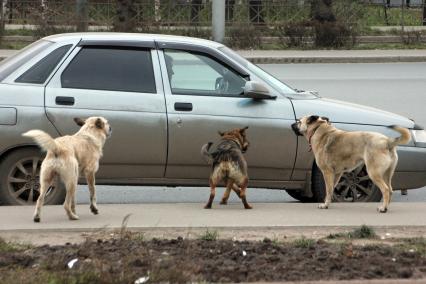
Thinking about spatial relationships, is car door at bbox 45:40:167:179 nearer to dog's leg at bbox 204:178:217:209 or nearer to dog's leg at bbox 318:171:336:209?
dog's leg at bbox 204:178:217:209

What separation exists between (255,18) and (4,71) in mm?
24301

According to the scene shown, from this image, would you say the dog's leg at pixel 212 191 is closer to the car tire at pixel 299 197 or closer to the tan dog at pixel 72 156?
the tan dog at pixel 72 156

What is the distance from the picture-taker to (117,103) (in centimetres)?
841

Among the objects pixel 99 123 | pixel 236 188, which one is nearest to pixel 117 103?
pixel 99 123

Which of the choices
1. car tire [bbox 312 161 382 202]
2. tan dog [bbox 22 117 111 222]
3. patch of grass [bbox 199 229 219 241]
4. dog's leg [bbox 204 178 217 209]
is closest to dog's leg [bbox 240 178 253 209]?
dog's leg [bbox 204 178 217 209]

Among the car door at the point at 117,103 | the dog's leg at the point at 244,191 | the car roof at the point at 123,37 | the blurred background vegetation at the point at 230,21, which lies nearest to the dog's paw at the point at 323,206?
the dog's leg at the point at 244,191

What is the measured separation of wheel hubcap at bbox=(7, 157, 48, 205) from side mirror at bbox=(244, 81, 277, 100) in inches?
81.0

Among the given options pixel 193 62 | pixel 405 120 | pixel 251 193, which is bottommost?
pixel 251 193

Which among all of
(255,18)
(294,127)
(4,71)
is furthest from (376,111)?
(255,18)

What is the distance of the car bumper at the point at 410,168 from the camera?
8734mm

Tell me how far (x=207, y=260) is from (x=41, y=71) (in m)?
3.13

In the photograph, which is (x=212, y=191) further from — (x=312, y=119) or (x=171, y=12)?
(x=171, y=12)

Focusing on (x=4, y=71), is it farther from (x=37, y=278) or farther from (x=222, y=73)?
(x=37, y=278)

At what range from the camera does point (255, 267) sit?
598 cm
